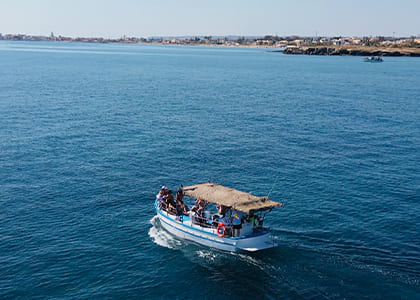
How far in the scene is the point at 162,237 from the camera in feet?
125

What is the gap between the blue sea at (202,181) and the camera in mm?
31109

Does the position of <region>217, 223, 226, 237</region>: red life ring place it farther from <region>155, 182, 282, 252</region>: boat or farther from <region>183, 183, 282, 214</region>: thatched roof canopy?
<region>183, 183, 282, 214</region>: thatched roof canopy

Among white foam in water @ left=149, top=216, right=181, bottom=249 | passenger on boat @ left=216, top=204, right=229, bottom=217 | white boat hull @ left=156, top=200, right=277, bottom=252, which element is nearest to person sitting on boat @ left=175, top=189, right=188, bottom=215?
white boat hull @ left=156, top=200, right=277, bottom=252

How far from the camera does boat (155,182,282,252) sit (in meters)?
34.4

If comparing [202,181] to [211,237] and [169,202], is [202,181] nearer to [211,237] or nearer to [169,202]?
[169,202]

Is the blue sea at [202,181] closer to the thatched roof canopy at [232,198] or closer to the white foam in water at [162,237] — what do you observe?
the white foam in water at [162,237]

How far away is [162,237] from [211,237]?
501 centimetres

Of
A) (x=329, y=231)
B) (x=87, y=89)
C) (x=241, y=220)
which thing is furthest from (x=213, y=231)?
(x=87, y=89)

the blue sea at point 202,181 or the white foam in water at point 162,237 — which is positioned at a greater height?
the blue sea at point 202,181

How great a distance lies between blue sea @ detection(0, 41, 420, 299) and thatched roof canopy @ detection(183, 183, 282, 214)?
4016mm

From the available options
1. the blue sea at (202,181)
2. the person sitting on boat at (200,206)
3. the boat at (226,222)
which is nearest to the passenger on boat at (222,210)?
the boat at (226,222)

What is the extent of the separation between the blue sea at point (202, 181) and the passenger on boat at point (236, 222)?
2.06m

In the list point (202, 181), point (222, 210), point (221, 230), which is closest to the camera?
point (221, 230)

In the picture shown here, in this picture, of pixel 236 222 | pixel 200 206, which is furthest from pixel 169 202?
pixel 236 222
